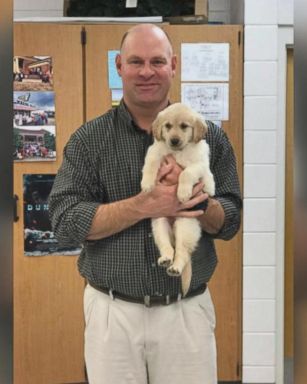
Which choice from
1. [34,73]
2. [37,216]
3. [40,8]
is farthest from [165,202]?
[40,8]

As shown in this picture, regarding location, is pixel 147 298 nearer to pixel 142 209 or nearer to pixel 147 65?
pixel 142 209

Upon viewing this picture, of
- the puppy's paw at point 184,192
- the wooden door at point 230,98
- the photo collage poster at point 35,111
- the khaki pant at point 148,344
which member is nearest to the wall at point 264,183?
the wooden door at point 230,98

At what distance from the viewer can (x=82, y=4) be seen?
299 centimetres

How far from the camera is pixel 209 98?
2.91m

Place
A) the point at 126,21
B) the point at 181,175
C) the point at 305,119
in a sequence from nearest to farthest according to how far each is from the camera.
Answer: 1. the point at 305,119
2. the point at 181,175
3. the point at 126,21

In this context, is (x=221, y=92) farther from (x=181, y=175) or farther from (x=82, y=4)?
(x=181, y=175)

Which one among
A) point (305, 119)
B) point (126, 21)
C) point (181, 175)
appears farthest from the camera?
point (126, 21)


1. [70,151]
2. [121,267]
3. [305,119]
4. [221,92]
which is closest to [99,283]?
[121,267]

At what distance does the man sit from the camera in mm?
1465

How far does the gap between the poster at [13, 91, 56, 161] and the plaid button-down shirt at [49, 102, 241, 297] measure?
4.50ft

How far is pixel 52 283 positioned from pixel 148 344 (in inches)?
60.6

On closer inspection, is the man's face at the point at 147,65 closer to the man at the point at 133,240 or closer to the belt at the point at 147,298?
the man at the point at 133,240

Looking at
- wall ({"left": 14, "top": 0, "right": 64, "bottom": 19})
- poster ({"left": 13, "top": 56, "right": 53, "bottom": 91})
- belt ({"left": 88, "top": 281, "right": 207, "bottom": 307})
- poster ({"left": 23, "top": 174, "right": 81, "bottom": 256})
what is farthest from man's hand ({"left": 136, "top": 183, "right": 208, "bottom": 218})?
wall ({"left": 14, "top": 0, "right": 64, "bottom": 19})

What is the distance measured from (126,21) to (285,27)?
2.78 ft
